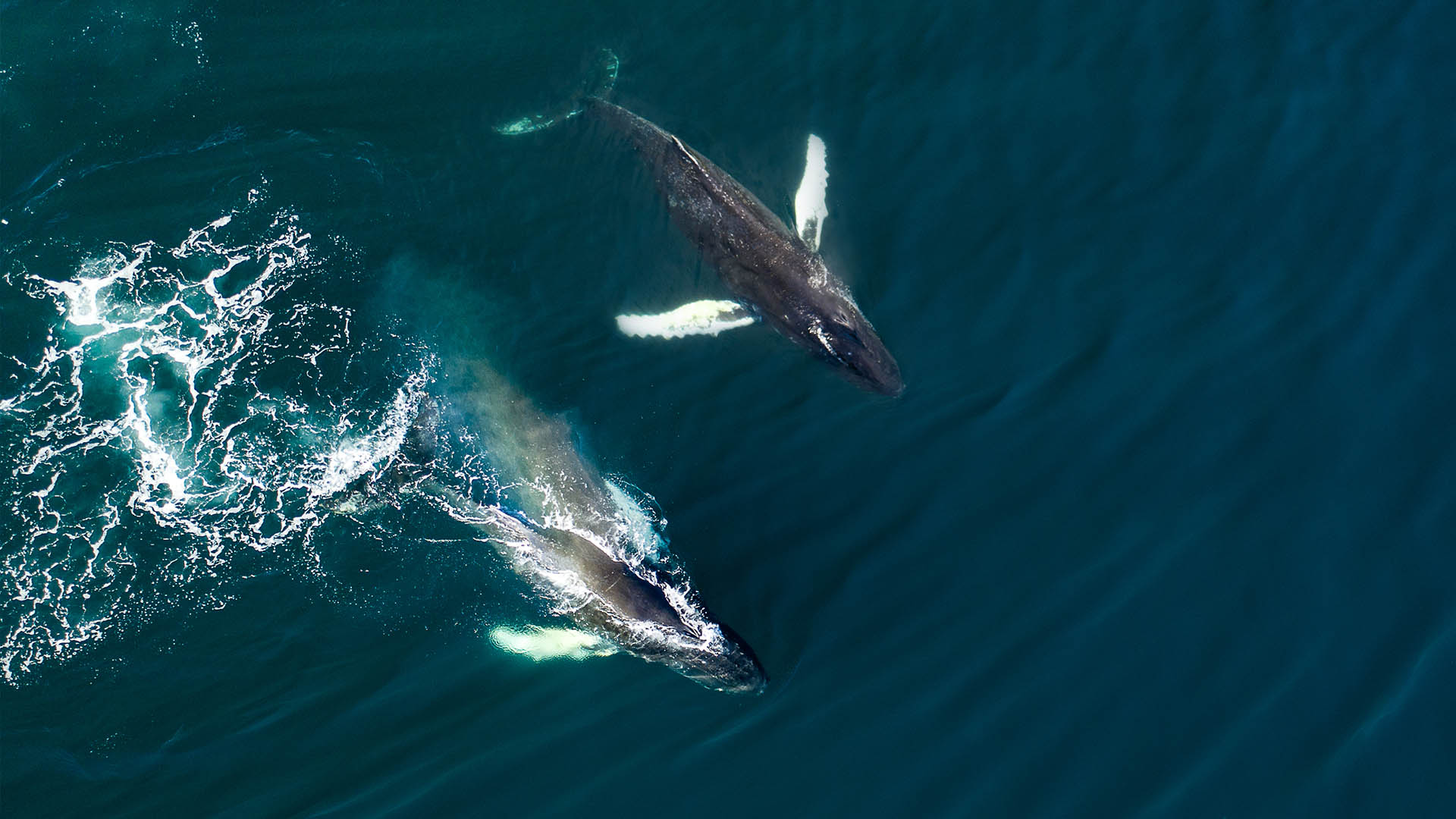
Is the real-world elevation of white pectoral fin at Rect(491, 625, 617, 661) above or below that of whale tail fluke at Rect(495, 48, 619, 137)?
below

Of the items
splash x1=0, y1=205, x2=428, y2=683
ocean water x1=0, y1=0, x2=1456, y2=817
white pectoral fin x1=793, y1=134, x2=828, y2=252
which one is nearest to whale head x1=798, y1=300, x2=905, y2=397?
ocean water x1=0, y1=0, x2=1456, y2=817

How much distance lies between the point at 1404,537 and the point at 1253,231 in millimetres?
5783

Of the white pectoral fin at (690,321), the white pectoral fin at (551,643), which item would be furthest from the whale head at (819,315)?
the white pectoral fin at (551,643)

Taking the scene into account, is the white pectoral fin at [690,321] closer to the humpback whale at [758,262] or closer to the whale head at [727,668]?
the humpback whale at [758,262]

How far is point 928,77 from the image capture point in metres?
20.3

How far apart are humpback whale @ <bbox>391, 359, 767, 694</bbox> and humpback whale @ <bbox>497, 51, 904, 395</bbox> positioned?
2.70 m

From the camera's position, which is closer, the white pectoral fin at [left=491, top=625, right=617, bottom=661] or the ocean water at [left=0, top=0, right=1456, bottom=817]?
the ocean water at [left=0, top=0, right=1456, bottom=817]

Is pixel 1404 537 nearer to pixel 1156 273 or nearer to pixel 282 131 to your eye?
pixel 1156 273

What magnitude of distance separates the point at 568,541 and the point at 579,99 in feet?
28.0

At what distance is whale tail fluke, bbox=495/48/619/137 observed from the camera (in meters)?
20.3

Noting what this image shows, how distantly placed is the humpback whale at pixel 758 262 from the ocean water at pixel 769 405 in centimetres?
37

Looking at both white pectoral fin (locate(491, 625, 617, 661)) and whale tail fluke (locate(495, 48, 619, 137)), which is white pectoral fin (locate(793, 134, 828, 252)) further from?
white pectoral fin (locate(491, 625, 617, 661))

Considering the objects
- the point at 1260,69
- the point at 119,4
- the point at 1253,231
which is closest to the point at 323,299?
the point at 119,4

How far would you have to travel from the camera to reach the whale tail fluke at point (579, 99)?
66.6ft
